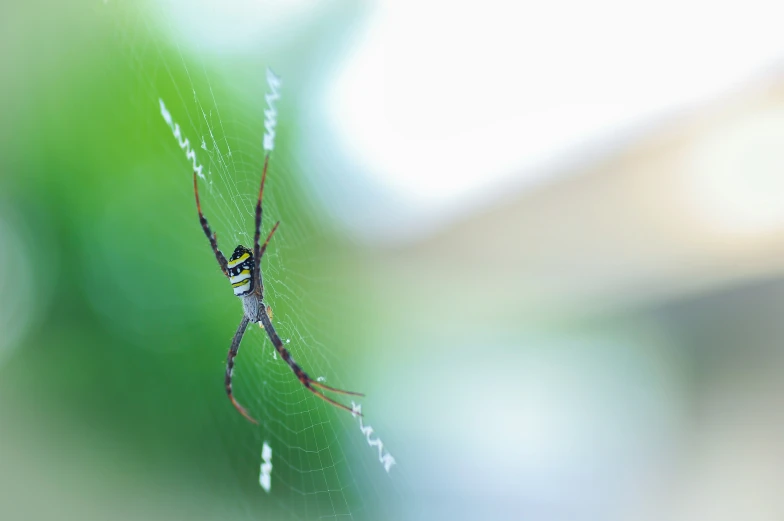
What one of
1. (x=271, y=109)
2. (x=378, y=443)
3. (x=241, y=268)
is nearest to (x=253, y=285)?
(x=241, y=268)

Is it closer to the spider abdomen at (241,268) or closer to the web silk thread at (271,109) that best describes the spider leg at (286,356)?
the spider abdomen at (241,268)

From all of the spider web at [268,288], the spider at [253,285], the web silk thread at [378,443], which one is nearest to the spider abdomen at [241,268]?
the spider at [253,285]

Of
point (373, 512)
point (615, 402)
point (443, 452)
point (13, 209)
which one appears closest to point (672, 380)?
point (615, 402)

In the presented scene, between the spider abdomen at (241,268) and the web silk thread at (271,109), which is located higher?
the web silk thread at (271,109)

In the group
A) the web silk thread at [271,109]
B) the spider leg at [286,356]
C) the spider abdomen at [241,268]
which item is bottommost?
the spider leg at [286,356]

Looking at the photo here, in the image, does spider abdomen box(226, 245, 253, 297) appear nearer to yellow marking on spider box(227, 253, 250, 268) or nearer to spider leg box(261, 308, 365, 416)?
yellow marking on spider box(227, 253, 250, 268)
